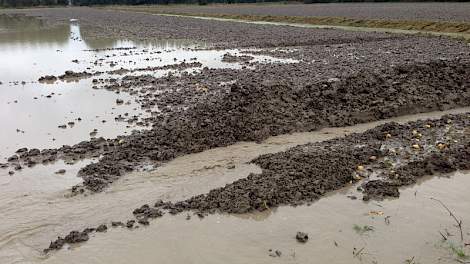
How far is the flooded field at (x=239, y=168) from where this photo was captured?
547 cm

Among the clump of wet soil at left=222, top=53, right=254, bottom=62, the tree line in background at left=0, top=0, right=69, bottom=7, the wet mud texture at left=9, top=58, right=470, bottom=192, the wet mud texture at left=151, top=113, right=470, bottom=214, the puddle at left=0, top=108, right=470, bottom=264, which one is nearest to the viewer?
the puddle at left=0, top=108, right=470, bottom=264

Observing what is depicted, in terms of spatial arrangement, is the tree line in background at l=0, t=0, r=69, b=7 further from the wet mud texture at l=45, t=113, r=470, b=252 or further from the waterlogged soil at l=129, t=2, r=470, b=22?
the wet mud texture at l=45, t=113, r=470, b=252

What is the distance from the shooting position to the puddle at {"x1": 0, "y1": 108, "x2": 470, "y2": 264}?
533cm

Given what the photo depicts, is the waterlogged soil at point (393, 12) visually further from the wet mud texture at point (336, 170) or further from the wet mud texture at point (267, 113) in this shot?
the wet mud texture at point (336, 170)

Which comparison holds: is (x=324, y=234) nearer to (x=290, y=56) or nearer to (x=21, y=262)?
(x=21, y=262)

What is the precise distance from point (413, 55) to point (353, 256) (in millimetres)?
14321

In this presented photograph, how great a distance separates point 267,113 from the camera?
957 centimetres

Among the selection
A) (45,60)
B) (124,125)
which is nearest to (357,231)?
(124,125)

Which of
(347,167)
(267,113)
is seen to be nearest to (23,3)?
(267,113)

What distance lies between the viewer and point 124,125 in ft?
33.4

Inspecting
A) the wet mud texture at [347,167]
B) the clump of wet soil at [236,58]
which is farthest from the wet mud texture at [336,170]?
the clump of wet soil at [236,58]

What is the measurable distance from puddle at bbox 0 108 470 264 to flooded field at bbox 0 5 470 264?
0.08ft

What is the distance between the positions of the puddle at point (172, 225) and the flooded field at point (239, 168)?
23 millimetres

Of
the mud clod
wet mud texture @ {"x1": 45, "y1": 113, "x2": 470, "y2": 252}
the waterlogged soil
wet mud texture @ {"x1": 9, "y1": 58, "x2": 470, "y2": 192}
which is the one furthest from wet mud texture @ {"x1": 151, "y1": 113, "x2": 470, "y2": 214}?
the waterlogged soil
